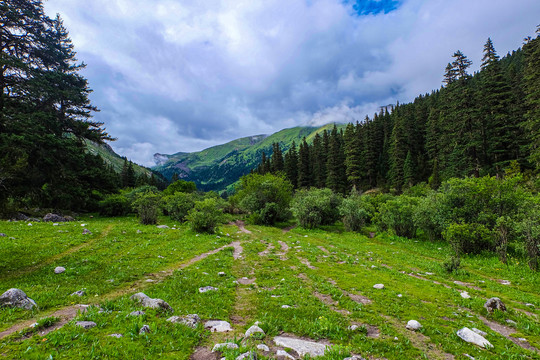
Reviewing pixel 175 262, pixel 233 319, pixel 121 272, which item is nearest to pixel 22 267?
pixel 121 272

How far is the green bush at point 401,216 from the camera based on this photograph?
23.7 metres

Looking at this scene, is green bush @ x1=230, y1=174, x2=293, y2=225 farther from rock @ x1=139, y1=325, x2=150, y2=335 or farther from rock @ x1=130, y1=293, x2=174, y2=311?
rock @ x1=139, y1=325, x2=150, y2=335

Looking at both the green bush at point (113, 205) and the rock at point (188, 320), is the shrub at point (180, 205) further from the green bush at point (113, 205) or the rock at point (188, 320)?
the rock at point (188, 320)

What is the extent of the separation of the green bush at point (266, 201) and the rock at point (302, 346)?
33.2m

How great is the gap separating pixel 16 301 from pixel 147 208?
919 inches

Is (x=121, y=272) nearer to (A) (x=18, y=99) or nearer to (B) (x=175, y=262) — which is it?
(B) (x=175, y=262)

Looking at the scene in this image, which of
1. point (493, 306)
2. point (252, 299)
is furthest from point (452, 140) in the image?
point (252, 299)

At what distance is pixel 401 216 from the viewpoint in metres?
24.0

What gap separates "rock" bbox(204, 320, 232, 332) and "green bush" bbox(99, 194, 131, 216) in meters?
37.2

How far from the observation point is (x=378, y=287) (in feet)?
32.3

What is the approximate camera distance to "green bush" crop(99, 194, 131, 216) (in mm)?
35575

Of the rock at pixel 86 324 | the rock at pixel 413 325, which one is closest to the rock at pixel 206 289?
the rock at pixel 86 324

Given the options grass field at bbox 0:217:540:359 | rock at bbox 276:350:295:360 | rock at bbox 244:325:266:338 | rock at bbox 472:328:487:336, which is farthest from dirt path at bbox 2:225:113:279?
rock at bbox 472:328:487:336

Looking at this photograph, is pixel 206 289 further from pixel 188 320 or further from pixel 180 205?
pixel 180 205
